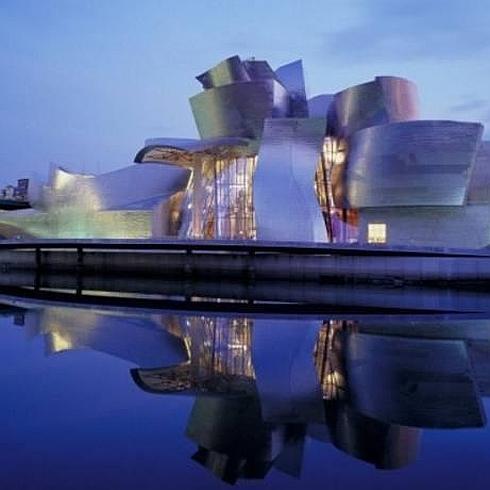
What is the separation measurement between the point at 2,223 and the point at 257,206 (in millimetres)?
23260

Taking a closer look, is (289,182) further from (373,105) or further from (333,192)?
(373,105)

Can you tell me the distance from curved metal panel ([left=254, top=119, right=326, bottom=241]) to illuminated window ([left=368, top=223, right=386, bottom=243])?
18.5 ft

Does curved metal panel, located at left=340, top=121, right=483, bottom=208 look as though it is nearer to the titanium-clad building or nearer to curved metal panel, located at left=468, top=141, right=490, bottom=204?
the titanium-clad building

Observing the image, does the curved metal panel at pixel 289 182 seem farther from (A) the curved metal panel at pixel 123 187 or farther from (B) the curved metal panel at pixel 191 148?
(A) the curved metal panel at pixel 123 187

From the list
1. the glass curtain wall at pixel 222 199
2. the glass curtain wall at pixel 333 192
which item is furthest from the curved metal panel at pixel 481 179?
the glass curtain wall at pixel 222 199

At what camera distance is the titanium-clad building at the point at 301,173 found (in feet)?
102

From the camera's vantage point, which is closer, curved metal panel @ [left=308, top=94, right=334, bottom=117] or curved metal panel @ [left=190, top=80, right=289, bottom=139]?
curved metal panel @ [left=190, top=80, right=289, bottom=139]

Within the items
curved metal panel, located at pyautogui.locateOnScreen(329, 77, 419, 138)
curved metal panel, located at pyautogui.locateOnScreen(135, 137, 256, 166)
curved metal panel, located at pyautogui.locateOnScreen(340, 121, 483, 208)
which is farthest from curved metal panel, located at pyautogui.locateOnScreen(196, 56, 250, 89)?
curved metal panel, located at pyautogui.locateOnScreen(340, 121, 483, 208)

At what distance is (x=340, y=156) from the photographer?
36.2 meters

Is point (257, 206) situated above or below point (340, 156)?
below

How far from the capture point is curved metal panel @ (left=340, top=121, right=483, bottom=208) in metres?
32.0

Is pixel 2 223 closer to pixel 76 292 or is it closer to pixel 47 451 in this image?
pixel 76 292

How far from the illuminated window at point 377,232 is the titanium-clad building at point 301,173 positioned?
2.0 inches

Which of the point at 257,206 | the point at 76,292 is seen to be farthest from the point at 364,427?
the point at 257,206
